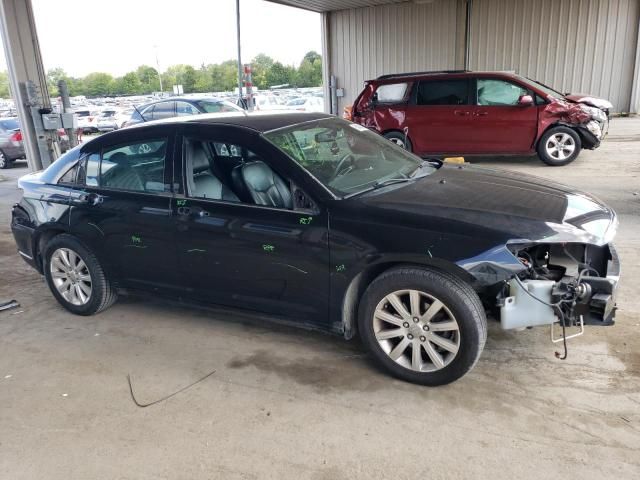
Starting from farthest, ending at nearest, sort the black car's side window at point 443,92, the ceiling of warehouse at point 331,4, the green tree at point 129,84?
the green tree at point 129,84, the ceiling of warehouse at point 331,4, the black car's side window at point 443,92

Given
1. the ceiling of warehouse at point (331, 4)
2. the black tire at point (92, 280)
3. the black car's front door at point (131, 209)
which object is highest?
the ceiling of warehouse at point (331, 4)

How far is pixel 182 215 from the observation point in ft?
12.5

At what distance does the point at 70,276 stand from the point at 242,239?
184cm

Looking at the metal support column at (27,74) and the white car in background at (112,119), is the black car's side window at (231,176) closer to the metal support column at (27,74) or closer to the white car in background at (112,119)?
the metal support column at (27,74)

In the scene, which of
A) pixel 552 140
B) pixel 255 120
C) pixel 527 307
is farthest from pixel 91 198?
pixel 552 140

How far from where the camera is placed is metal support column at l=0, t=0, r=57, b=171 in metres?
9.16

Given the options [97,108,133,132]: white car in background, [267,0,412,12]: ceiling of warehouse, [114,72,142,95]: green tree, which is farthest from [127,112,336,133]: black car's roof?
[114,72,142,95]: green tree

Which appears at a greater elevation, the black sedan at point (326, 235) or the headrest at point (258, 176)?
the headrest at point (258, 176)

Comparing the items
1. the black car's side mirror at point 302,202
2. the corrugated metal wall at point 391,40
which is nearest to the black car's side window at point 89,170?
the black car's side mirror at point 302,202

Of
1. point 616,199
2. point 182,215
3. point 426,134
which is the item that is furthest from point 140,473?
point 426,134

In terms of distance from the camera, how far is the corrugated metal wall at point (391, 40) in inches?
726

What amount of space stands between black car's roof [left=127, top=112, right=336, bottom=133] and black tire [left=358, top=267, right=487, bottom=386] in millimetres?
1396

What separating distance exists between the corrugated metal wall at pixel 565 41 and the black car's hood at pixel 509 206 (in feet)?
52.0

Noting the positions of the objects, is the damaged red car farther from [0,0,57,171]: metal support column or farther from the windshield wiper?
the windshield wiper
